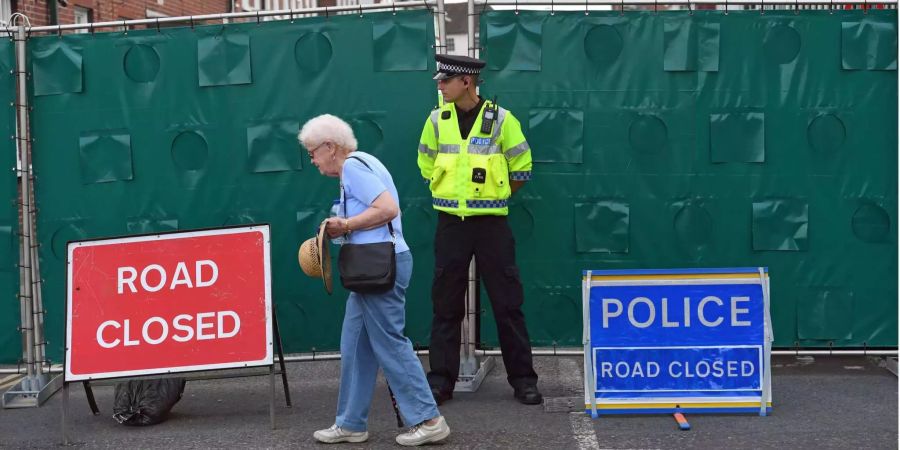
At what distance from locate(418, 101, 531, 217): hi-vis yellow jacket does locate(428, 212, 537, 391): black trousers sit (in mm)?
95

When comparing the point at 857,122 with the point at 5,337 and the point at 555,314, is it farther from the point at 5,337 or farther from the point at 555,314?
the point at 5,337

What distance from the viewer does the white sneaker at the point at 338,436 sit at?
6.46 meters

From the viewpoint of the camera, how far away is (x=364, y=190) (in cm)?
615

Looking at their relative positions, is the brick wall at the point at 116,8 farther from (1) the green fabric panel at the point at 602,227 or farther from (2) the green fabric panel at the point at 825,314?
(2) the green fabric panel at the point at 825,314

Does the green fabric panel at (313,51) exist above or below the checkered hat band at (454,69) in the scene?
above

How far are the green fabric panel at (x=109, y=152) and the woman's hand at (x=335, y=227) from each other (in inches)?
87.7

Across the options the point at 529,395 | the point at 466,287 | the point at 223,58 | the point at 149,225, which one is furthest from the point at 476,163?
the point at 149,225

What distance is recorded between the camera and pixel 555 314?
789cm

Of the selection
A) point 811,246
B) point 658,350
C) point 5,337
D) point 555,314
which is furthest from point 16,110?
point 811,246

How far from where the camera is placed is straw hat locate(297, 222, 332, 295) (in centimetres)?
625

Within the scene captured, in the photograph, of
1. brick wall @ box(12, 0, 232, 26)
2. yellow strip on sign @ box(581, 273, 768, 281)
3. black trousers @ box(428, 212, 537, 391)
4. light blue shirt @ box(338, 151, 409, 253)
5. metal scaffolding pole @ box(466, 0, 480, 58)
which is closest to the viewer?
light blue shirt @ box(338, 151, 409, 253)

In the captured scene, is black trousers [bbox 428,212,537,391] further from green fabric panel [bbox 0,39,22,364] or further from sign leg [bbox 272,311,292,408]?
green fabric panel [bbox 0,39,22,364]

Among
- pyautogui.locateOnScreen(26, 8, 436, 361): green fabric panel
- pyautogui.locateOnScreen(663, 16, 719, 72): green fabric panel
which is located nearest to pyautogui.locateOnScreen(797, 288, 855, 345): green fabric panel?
pyautogui.locateOnScreen(663, 16, 719, 72): green fabric panel

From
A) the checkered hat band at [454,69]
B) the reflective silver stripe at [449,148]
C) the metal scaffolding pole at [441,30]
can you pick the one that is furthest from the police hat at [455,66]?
the metal scaffolding pole at [441,30]
